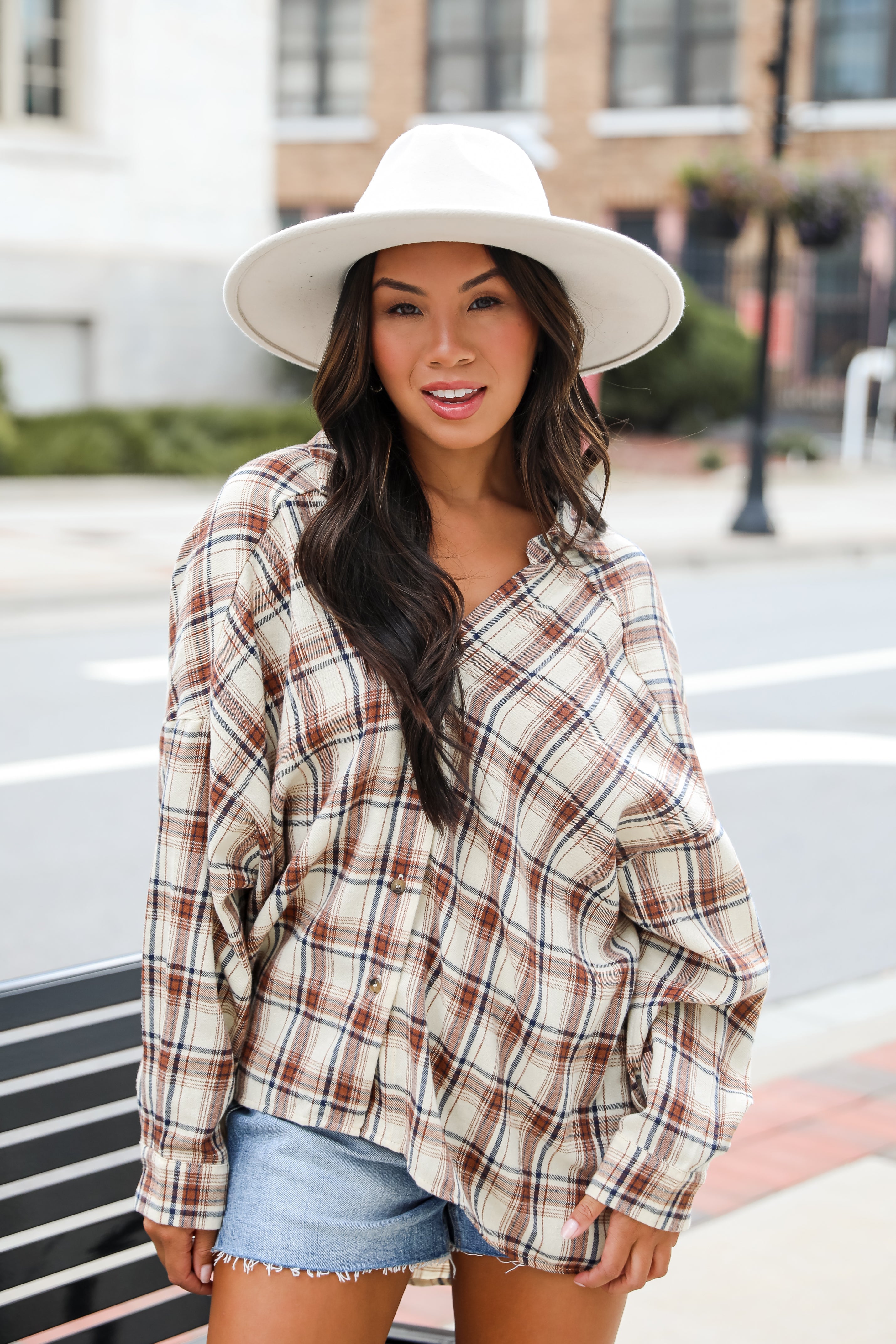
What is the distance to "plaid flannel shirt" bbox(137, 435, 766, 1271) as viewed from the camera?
1.93 meters

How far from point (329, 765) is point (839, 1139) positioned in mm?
2319

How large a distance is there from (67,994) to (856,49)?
32709 millimetres

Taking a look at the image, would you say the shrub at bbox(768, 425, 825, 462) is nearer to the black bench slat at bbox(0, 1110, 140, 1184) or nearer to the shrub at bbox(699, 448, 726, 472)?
the shrub at bbox(699, 448, 726, 472)

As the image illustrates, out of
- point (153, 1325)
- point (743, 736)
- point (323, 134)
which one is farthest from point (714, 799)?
point (323, 134)

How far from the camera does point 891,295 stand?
31.3m

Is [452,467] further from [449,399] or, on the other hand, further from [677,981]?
[677,981]

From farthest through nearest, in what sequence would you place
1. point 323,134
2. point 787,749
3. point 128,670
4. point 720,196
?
point 323,134 → point 720,196 → point 128,670 → point 787,749

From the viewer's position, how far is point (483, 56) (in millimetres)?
33781

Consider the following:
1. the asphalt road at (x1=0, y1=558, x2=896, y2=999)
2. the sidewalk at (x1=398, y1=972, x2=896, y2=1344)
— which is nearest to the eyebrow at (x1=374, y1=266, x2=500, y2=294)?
the sidewalk at (x1=398, y1=972, x2=896, y2=1344)

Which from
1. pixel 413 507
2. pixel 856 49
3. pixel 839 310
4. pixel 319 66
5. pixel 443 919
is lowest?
pixel 839 310

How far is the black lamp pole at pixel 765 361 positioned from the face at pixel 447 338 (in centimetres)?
1475

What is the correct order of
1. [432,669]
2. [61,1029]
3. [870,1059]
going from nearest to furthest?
[432,669], [61,1029], [870,1059]

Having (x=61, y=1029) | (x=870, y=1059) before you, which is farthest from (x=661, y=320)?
(x=870, y=1059)

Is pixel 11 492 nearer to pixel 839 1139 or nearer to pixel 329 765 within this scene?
pixel 839 1139
